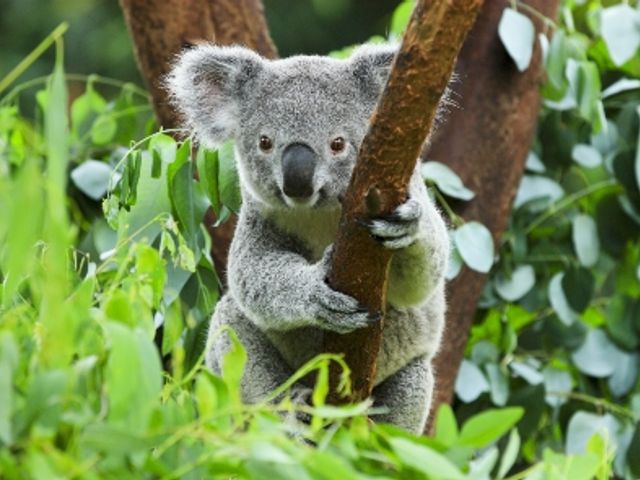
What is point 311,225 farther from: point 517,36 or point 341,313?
point 517,36

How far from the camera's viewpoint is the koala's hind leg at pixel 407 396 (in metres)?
3.34

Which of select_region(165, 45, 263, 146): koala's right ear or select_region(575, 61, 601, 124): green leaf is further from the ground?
select_region(165, 45, 263, 146): koala's right ear

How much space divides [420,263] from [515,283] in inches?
62.4

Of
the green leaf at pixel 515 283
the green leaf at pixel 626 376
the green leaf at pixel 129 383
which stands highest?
the green leaf at pixel 129 383

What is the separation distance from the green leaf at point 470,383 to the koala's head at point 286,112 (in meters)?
1.40

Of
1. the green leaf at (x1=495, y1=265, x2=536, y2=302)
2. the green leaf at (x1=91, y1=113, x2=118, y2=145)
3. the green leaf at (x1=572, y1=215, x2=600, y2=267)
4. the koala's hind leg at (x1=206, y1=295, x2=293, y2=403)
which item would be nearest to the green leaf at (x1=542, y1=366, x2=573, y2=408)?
the green leaf at (x1=495, y1=265, x2=536, y2=302)

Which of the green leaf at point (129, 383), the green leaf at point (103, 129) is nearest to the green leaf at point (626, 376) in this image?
the green leaf at point (103, 129)

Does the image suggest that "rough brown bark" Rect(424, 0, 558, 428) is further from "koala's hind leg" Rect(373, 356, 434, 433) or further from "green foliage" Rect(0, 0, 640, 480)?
"koala's hind leg" Rect(373, 356, 434, 433)

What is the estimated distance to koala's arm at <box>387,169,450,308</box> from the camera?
9.48 feet

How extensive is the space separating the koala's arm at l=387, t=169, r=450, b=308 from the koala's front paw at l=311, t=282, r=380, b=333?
0.23 m

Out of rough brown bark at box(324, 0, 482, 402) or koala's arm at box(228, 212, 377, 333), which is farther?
koala's arm at box(228, 212, 377, 333)

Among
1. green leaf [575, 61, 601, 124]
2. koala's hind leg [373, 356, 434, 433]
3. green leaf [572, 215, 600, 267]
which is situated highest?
green leaf [575, 61, 601, 124]

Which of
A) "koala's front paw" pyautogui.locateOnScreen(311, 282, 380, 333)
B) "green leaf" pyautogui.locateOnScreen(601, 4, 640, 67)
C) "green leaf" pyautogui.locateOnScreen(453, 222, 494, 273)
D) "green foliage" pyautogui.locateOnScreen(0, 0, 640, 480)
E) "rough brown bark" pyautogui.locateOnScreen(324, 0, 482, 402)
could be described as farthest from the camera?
"green leaf" pyautogui.locateOnScreen(601, 4, 640, 67)

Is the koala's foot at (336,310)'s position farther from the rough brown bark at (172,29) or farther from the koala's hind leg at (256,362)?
the rough brown bark at (172,29)
